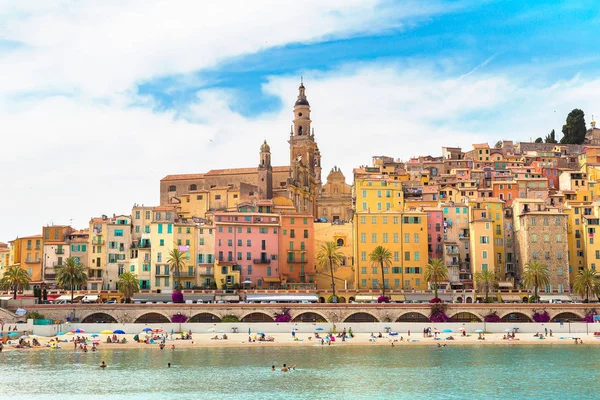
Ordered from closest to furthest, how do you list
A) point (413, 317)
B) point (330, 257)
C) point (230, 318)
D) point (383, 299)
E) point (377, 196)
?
point (230, 318) → point (413, 317) → point (383, 299) → point (330, 257) → point (377, 196)

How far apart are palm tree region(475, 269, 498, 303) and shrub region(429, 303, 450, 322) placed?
29.2 feet

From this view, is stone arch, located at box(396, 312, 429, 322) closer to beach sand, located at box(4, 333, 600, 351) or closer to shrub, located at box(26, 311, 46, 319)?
beach sand, located at box(4, 333, 600, 351)

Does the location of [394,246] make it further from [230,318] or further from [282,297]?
[230,318]

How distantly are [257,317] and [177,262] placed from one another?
45.7 feet

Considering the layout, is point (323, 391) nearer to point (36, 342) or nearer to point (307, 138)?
point (36, 342)

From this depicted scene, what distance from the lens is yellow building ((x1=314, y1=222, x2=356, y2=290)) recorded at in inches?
4345

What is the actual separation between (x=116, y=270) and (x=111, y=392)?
48.3 m

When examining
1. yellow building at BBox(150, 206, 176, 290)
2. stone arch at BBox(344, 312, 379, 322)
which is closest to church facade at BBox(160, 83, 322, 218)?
yellow building at BBox(150, 206, 176, 290)

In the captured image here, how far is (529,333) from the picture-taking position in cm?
8750

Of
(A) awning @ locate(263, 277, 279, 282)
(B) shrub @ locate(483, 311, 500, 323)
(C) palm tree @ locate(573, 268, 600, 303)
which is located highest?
(A) awning @ locate(263, 277, 279, 282)

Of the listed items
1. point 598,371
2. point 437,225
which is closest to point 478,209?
point 437,225

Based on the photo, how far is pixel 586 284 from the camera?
95500 millimetres

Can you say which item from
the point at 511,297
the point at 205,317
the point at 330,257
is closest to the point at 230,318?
the point at 205,317

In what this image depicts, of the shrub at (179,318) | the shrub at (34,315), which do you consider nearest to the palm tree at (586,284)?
the shrub at (179,318)
